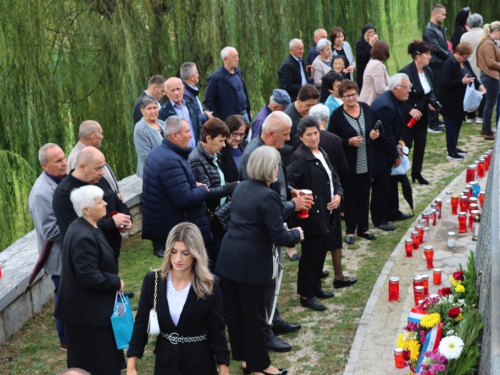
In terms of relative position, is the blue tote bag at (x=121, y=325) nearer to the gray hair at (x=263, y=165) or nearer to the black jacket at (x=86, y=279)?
the black jacket at (x=86, y=279)

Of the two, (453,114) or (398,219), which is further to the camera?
(453,114)

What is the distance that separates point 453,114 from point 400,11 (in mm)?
4314

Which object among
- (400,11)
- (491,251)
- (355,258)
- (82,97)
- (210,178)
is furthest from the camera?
(400,11)

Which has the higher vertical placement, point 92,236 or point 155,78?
point 155,78

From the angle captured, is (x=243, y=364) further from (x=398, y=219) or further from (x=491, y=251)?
(x=398, y=219)

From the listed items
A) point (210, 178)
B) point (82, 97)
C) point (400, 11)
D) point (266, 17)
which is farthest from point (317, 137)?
point (400, 11)

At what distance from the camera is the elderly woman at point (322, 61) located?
12508mm

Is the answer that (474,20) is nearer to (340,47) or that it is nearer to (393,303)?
(340,47)

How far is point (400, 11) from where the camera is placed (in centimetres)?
1680

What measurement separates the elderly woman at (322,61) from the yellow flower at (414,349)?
6.77 m

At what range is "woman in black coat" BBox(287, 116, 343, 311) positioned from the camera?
301 inches

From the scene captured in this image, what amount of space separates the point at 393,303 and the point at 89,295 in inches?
135

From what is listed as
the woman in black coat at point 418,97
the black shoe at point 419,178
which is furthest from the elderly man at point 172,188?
the black shoe at point 419,178

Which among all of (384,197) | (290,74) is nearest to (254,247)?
(384,197)
